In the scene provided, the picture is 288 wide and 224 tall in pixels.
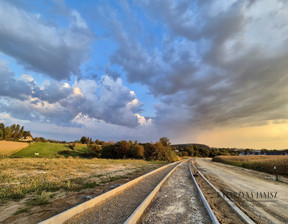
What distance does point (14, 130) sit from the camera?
9388 cm

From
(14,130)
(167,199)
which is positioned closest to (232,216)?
(167,199)

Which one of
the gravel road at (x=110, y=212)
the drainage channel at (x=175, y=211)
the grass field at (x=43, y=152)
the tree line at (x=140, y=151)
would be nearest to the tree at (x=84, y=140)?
the tree line at (x=140, y=151)

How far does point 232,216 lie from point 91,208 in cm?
512

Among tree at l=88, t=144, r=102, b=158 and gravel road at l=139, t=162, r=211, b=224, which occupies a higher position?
gravel road at l=139, t=162, r=211, b=224

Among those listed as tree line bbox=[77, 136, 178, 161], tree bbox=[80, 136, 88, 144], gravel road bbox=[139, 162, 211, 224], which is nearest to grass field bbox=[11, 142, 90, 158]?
tree line bbox=[77, 136, 178, 161]

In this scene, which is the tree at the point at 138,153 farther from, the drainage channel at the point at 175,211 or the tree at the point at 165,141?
the drainage channel at the point at 175,211

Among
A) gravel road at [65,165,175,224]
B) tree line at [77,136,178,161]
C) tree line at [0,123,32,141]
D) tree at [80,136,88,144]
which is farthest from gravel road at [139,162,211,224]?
tree at [80,136,88,144]

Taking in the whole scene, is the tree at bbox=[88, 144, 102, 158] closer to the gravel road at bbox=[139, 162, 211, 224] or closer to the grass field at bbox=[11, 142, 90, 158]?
the grass field at bbox=[11, 142, 90, 158]

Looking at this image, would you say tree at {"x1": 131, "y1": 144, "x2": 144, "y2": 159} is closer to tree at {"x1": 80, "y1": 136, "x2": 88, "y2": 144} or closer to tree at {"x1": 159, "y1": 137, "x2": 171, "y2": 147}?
tree at {"x1": 159, "y1": 137, "x2": 171, "y2": 147}

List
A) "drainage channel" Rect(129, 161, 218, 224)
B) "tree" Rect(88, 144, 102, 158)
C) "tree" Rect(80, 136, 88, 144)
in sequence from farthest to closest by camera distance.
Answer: "tree" Rect(80, 136, 88, 144)
"tree" Rect(88, 144, 102, 158)
"drainage channel" Rect(129, 161, 218, 224)

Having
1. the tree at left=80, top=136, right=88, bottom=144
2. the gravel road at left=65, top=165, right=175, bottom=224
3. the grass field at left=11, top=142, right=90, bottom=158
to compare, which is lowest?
the grass field at left=11, top=142, right=90, bottom=158

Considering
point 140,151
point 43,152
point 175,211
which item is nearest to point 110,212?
point 175,211

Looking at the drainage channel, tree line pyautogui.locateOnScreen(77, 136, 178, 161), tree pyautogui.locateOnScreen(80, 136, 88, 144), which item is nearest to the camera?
the drainage channel

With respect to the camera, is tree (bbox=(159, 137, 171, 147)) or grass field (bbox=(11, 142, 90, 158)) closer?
grass field (bbox=(11, 142, 90, 158))
